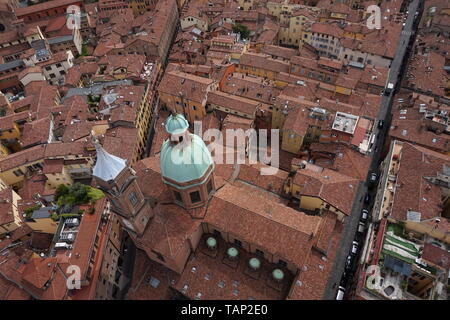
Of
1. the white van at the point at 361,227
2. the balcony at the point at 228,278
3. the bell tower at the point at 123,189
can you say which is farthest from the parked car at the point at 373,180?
the bell tower at the point at 123,189

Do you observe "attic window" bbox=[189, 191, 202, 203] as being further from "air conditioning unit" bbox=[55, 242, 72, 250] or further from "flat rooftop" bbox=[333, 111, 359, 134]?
"flat rooftop" bbox=[333, 111, 359, 134]

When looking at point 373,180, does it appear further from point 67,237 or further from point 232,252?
point 67,237

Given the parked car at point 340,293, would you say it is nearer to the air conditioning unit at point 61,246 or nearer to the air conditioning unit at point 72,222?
the air conditioning unit at point 61,246

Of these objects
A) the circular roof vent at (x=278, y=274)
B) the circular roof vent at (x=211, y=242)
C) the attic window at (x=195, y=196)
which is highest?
the attic window at (x=195, y=196)

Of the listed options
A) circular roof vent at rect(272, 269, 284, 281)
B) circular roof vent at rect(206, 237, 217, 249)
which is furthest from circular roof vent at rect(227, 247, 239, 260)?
circular roof vent at rect(272, 269, 284, 281)

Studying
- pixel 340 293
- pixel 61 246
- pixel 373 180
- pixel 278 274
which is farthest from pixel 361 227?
pixel 61 246
